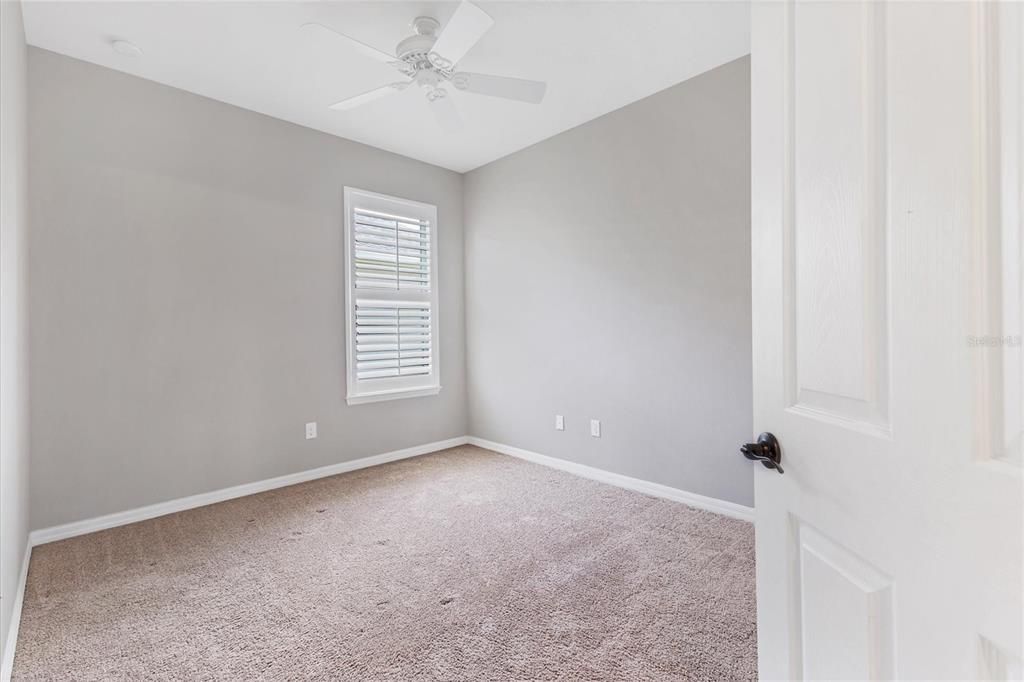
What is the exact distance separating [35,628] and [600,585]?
231 cm

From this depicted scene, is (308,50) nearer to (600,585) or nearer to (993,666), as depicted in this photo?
(600,585)

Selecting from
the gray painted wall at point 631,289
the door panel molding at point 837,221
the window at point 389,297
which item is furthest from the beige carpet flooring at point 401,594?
the door panel molding at point 837,221

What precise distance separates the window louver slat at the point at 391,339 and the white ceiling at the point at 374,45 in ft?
5.00

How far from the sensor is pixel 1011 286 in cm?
50

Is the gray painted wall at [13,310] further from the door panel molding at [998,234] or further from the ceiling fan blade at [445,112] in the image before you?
the door panel molding at [998,234]

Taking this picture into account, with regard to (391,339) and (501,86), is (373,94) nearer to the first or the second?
(501,86)

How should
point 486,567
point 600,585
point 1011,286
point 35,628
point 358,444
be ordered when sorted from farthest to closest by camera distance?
point 358,444 → point 486,567 → point 600,585 → point 35,628 → point 1011,286

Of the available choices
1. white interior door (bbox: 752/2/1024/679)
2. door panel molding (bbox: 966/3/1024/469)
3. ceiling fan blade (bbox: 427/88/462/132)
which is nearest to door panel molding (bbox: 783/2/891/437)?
white interior door (bbox: 752/2/1024/679)

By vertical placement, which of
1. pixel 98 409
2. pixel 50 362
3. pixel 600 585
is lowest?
pixel 600 585

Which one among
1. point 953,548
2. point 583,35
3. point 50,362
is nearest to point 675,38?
point 583,35

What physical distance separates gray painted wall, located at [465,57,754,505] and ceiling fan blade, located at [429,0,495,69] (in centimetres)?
154

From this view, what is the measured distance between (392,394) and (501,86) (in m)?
2.63

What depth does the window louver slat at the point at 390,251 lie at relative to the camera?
12.8 feet

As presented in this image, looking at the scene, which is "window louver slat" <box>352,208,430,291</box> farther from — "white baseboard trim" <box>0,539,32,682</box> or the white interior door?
the white interior door
